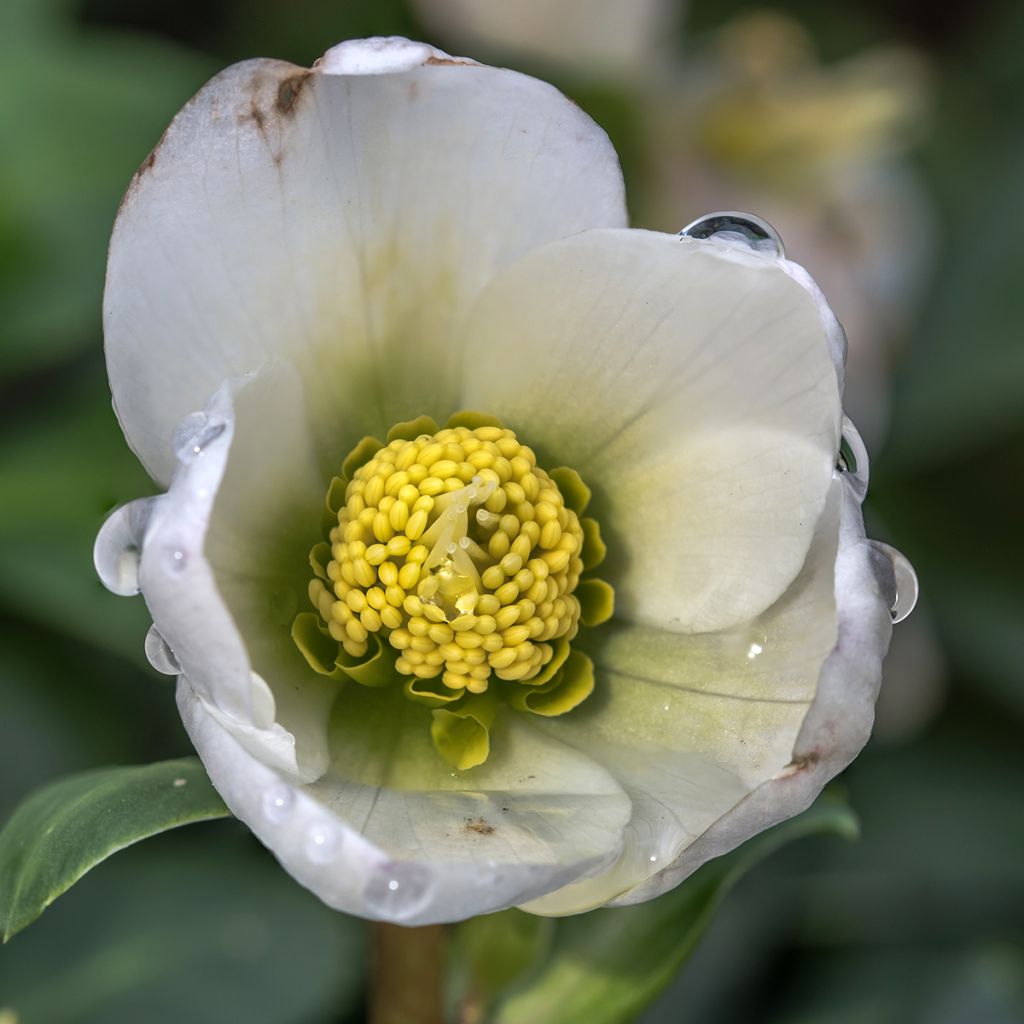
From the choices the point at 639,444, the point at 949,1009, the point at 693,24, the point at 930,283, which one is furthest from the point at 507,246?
the point at 693,24

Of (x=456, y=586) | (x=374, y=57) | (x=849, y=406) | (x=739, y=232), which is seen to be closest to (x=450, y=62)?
(x=374, y=57)

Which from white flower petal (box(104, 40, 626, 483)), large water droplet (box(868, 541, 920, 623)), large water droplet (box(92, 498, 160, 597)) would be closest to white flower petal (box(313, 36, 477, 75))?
white flower petal (box(104, 40, 626, 483))

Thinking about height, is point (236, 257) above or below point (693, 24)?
above

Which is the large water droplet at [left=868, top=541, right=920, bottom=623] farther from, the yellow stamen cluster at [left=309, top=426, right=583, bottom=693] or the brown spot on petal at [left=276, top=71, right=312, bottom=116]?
the brown spot on petal at [left=276, top=71, right=312, bottom=116]

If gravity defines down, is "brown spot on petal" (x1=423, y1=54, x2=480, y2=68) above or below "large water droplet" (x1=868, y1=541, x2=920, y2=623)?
above

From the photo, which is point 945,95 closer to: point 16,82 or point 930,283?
point 930,283
